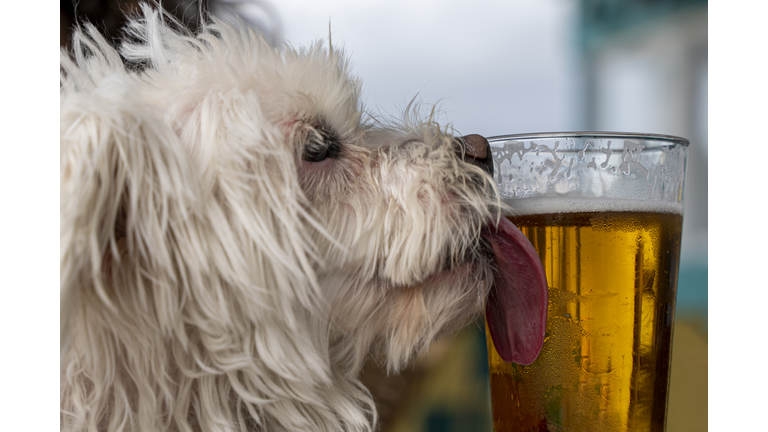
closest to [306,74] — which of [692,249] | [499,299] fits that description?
[499,299]

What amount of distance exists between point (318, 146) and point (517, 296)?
1.02 ft

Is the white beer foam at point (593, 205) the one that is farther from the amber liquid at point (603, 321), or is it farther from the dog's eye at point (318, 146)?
the dog's eye at point (318, 146)

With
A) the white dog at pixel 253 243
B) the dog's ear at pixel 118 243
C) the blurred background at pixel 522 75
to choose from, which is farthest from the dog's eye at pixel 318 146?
the blurred background at pixel 522 75

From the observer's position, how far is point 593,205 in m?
0.61

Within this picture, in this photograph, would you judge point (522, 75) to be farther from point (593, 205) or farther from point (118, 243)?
point (118, 243)

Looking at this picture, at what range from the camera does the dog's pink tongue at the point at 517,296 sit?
598 mm

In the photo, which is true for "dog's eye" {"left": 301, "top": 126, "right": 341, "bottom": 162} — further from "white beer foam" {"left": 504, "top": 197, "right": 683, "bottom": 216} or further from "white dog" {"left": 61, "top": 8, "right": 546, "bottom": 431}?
"white beer foam" {"left": 504, "top": 197, "right": 683, "bottom": 216}

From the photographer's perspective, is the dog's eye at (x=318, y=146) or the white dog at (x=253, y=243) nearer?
the white dog at (x=253, y=243)

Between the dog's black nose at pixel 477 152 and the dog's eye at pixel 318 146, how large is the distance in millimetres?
172

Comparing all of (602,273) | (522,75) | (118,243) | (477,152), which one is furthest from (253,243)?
(522,75)

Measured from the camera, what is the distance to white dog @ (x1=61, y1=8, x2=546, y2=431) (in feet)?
1.46

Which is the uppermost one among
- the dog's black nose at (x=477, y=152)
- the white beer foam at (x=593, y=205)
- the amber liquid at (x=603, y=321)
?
the dog's black nose at (x=477, y=152)

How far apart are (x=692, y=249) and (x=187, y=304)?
1257mm
